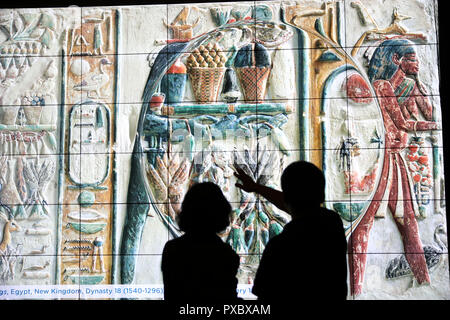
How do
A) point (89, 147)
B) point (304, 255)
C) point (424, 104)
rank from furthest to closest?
point (89, 147)
point (424, 104)
point (304, 255)

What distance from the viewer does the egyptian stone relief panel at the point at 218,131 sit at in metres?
4.05

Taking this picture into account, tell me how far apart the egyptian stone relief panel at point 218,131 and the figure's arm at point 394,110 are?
0.01m

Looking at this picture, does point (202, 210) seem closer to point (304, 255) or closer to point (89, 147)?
point (304, 255)

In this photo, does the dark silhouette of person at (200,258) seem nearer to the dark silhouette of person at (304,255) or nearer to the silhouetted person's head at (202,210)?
the silhouetted person's head at (202,210)

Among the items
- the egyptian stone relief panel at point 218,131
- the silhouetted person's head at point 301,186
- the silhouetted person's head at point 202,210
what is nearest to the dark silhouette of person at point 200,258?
the silhouetted person's head at point 202,210

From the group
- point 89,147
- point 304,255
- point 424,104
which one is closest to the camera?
point 304,255

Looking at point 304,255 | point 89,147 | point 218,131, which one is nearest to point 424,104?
point 218,131

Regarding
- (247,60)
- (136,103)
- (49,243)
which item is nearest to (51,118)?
(136,103)

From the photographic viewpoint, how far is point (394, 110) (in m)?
4.12

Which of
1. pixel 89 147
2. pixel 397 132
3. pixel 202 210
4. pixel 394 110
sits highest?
pixel 394 110

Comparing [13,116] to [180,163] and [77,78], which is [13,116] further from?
[180,163]

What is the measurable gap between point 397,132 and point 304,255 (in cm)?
266

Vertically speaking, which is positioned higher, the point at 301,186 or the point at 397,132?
the point at 397,132

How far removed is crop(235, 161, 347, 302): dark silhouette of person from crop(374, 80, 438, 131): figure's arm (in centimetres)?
256
